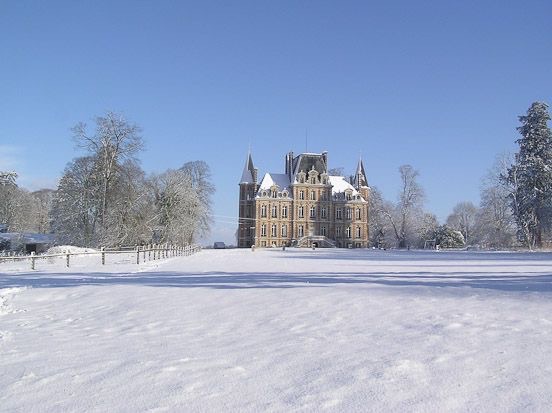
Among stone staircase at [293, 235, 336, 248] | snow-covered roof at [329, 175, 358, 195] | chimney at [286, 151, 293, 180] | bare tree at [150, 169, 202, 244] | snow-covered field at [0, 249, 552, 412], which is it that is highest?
chimney at [286, 151, 293, 180]

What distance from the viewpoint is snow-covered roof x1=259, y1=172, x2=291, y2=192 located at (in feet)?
289

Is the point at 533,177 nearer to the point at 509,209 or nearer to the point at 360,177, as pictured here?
the point at 509,209

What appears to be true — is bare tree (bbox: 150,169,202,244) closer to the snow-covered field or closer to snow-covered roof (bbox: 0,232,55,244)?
snow-covered roof (bbox: 0,232,55,244)

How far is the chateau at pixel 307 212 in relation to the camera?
86688 mm

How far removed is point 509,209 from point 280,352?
2349 inches

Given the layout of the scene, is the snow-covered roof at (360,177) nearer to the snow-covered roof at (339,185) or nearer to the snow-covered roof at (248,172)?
the snow-covered roof at (339,185)

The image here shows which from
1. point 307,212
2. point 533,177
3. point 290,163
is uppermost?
point 290,163

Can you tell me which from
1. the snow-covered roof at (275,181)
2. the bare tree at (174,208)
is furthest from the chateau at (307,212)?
the bare tree at (174,208)

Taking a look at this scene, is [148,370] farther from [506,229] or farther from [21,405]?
[506,229]

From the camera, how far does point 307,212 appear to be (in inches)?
3445

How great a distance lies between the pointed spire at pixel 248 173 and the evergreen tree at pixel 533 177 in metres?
46.2

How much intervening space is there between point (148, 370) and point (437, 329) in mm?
4211

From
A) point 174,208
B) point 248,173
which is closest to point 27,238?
point 174,208

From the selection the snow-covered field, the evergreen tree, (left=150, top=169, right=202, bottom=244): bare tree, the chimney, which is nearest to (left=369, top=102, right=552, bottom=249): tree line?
the evergreen tree
